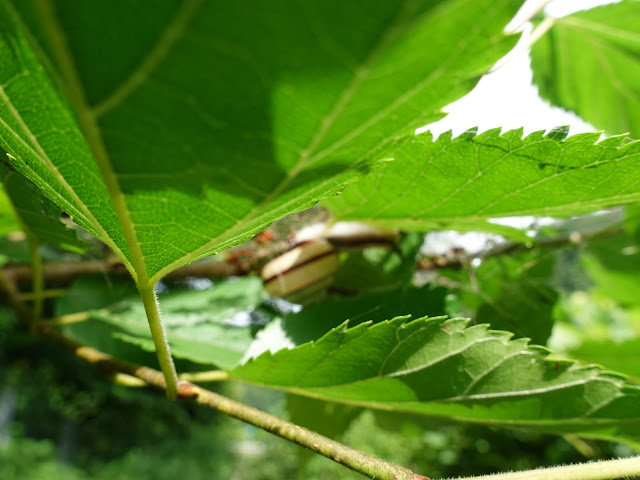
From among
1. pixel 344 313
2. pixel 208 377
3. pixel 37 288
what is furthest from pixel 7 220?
pixel 344 313

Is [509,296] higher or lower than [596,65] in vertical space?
lower

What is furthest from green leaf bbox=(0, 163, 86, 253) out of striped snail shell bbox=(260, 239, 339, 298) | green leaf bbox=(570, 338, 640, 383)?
green leaf bbox=(570, 338, 640, 383)

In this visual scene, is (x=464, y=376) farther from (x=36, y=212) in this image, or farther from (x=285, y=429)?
(x=36, y=212)

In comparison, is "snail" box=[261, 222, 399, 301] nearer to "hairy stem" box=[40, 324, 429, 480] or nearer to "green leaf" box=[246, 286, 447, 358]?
"green leaf" box=[246, 286, 447, 358]

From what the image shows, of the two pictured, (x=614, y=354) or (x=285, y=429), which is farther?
(x=614, y=354)

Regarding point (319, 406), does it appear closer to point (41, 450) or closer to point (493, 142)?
point (493, 142)

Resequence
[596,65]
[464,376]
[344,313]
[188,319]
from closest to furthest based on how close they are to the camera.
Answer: [464,376], [344,313], [188,319], [596,65]

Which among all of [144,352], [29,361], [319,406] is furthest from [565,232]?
[29,361]
